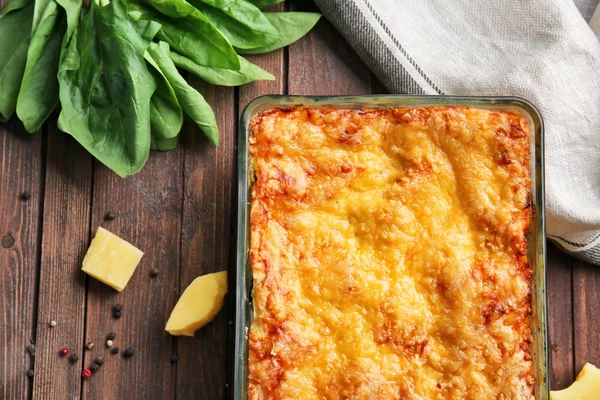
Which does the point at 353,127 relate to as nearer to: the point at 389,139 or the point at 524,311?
the point at 389,139

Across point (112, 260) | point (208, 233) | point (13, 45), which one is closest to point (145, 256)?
point (112, 260)

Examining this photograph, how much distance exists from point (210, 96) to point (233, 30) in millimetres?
251

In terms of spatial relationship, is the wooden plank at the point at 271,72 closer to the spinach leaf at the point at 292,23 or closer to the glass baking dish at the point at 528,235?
the spinach leaf at the point at 292,23

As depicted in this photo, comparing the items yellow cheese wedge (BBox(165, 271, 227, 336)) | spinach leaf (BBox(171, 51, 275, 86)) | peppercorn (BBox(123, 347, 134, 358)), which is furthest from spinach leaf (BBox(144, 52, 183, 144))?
peppercorn (BBox(123, 347, 134, 358))

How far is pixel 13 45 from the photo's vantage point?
96.5 inches

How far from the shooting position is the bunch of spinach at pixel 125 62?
235 centimetres

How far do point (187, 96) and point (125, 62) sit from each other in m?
0.23

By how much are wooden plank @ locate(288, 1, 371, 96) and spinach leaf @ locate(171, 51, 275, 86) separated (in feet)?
0.51

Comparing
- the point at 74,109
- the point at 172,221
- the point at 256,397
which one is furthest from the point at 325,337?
the point at 74,109

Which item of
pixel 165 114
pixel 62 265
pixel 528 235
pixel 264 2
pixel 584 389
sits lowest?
pixel 584 389

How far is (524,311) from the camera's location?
6.92ft

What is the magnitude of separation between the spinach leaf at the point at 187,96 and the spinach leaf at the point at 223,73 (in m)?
0.04

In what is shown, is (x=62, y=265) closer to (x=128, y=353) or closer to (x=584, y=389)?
(x=128, y=353)

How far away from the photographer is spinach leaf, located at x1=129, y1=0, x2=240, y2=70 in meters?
2.37
